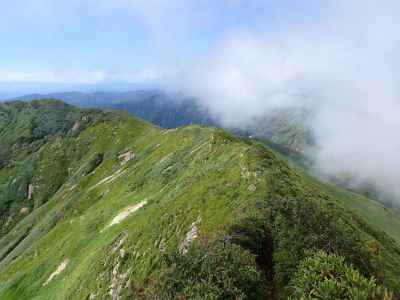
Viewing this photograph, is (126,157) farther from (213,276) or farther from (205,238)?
(213,276)

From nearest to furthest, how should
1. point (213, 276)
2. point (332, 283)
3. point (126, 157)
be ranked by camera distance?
point (332, 283) < point (213, 276) < point (126, 157)

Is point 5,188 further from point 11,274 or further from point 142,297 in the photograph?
point 142,297

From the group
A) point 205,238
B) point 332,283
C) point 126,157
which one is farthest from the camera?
point 126,157

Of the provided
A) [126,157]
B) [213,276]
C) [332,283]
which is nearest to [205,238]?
[213,276]

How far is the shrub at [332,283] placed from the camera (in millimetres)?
16078

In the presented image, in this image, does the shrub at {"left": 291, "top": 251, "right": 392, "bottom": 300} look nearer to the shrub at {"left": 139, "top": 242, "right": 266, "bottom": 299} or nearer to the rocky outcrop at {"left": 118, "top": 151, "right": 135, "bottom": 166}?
the shrub at {"left": 139, "top": 242, "right": 266, "bottom": 299}

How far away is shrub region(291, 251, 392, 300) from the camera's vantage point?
16078 millimetres

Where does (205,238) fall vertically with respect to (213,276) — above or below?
below

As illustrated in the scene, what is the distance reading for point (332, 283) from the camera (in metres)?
16.3

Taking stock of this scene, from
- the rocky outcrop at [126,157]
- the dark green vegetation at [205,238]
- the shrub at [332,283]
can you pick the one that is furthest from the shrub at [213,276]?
the rocky outcrop at [126,157]

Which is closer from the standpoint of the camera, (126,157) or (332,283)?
(332,283)

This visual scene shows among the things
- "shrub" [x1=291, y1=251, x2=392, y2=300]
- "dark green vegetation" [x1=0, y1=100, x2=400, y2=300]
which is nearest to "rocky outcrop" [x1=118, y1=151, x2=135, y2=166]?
"dark green vegetation" [x1=0, y1=100, x2=400, y2=300]

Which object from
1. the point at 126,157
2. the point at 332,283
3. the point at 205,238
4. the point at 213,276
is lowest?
the point at 126,157

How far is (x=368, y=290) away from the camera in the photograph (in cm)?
1625
